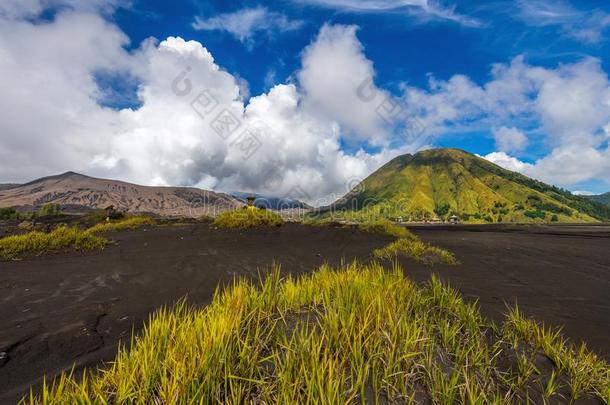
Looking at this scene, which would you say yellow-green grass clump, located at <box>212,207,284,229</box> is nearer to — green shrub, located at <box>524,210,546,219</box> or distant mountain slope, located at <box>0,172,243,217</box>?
distant mountain slope, located at <box>0,172,243,217</box>

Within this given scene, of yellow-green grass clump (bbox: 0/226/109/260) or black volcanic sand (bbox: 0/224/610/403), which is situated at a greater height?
yellow-green grass clump (bbox: 0/226/109/260)

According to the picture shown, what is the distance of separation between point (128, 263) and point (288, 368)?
8615mm

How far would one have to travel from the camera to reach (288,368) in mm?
2178

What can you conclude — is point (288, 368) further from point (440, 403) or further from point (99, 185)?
point (99, 185)

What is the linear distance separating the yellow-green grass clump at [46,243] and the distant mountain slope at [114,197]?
11737 centimetres

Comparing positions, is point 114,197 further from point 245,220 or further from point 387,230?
point 387,230

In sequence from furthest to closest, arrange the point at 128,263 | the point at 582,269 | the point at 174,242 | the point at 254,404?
the point at 174,242, the point at 582,269, the point at 128,263, the point at 254,404

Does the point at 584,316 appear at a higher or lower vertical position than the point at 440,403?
lower

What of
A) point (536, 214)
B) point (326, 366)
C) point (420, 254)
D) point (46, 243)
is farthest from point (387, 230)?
point (536, 214)

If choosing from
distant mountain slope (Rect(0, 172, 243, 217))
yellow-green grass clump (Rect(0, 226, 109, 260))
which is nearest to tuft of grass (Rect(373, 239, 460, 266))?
yellow-green grass clump (Rect(0, 226, 109, 260))

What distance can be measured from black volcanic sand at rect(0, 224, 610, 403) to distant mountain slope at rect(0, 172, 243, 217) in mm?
120559

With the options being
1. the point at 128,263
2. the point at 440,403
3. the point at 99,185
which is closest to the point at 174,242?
the point at 128,263

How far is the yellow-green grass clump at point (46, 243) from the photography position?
9.62 m

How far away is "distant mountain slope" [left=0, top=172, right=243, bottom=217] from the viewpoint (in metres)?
136
